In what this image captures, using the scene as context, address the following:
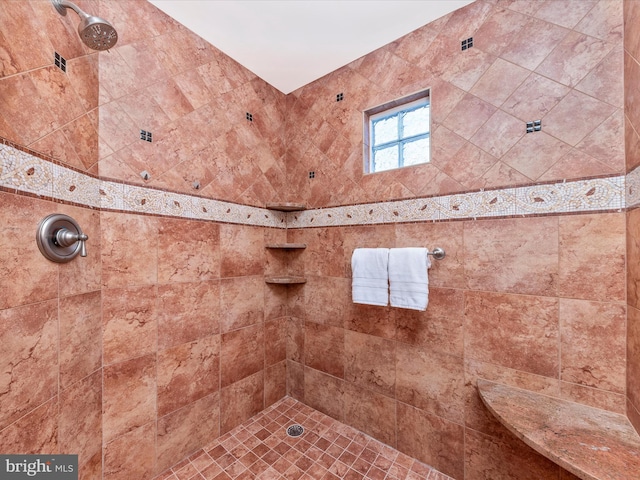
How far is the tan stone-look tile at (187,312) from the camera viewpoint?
4.75 ft

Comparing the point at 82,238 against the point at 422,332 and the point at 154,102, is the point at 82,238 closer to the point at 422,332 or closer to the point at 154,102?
the point at 154,102

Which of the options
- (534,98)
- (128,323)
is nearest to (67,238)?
(128,323)

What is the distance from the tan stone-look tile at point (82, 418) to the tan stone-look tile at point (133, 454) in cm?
8

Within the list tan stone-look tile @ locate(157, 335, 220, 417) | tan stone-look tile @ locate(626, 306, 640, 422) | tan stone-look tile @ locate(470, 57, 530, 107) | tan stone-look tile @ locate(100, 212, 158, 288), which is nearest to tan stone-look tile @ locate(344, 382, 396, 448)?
tan stone-look tile @ locate(157, 335, 220, 417)

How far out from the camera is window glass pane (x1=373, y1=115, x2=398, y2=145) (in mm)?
1746

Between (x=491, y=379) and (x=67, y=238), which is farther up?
(x=67, y=238)

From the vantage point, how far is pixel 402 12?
1.48m

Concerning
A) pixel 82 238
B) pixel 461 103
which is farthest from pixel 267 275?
pixel 461 103

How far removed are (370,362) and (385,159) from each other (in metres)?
1.42

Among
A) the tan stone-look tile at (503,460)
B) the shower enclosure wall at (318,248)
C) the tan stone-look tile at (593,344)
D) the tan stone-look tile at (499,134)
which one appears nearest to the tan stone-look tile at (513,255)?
the shower enclosure wall at (318,248)

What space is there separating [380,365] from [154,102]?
84.1 inches

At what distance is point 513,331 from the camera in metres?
1.25

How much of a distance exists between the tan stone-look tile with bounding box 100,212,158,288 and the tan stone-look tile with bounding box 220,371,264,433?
0.98 metres

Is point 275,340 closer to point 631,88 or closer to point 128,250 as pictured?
point 128,250
